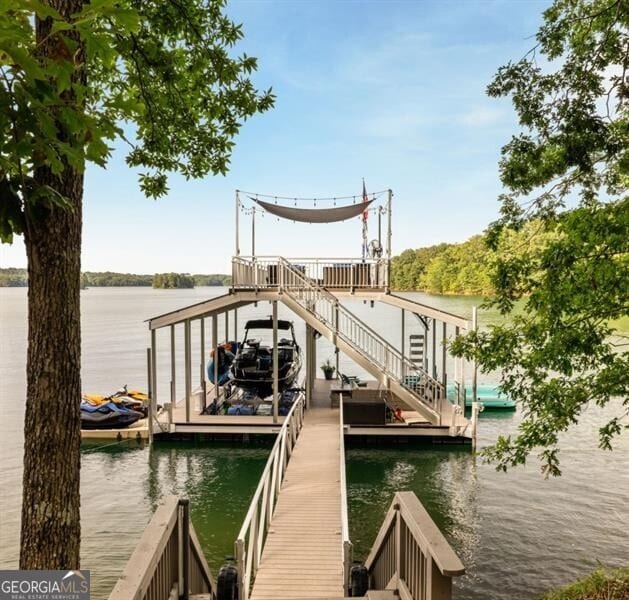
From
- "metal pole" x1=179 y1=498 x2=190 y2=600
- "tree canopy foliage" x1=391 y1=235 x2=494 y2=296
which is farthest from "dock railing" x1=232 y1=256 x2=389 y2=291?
"tree canopy foliage" x1=391 y1=235 x2=494 y2=296

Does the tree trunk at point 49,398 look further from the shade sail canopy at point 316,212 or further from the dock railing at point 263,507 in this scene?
the shade sail canopy at point 316,212

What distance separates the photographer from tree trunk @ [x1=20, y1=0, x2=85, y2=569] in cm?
252

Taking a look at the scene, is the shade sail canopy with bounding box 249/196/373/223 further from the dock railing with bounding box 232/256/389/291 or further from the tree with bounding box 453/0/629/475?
the tree with bounding box 453/0/629/475

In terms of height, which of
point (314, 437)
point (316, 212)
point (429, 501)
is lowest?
point (429, 501)

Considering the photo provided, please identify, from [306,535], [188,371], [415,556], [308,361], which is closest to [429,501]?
[306,535]

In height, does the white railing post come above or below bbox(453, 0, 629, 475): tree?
below

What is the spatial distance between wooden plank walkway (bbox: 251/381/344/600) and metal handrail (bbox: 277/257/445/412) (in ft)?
10.2

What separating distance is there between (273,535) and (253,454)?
22.0 feet

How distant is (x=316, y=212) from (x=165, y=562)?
14114mm

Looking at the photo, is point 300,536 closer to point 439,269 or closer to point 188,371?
point 188,371

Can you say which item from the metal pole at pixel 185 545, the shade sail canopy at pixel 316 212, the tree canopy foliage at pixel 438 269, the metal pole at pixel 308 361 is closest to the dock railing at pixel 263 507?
the metal pole at pixel 308 361

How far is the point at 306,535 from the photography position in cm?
645

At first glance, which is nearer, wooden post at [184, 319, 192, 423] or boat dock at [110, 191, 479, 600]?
boat dock at [110, 191, 479, 600]

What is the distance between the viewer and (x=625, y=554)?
28.2 feet
